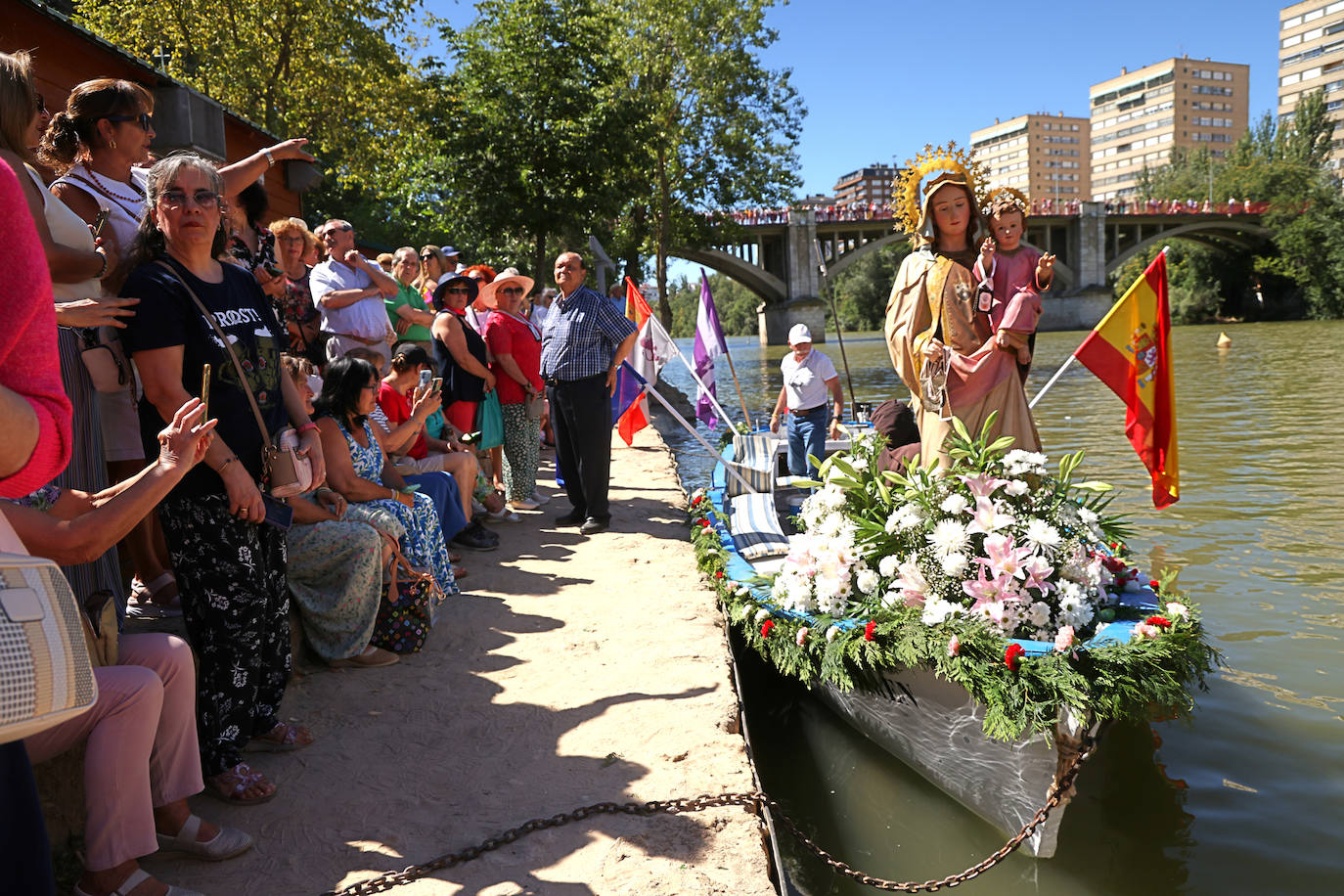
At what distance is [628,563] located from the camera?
6.78 meters

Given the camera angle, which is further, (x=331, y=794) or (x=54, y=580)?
(x=331, y=794)

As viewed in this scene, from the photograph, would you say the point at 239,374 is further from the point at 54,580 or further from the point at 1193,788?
the point at 1193,788

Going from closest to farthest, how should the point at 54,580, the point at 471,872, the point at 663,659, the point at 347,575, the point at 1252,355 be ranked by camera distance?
the point at 54,580, the point at 471,872, the point at 347,575, the point at 663,659, the point at 1252,355

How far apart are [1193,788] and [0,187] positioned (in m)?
5.13

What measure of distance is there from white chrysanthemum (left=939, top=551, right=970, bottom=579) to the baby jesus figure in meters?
1.66

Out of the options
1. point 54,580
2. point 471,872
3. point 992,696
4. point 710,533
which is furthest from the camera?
point 710,533

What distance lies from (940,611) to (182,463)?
293 cm

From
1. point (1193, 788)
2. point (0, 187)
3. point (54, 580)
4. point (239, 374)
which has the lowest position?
point (1193, 788)

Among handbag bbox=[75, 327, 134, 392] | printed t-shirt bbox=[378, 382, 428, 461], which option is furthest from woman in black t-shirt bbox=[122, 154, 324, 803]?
printed t-shirt bbox=[378, 382, 428, 461]

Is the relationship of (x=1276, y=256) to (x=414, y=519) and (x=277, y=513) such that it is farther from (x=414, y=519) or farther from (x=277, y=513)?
(x=277, y=513)

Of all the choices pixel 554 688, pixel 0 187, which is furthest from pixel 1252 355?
pixel 0 187

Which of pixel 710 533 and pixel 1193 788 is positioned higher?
pixel 710 533

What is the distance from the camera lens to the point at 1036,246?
52938 millimetres

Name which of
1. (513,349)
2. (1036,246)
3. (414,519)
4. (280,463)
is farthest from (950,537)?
(1036,246)
